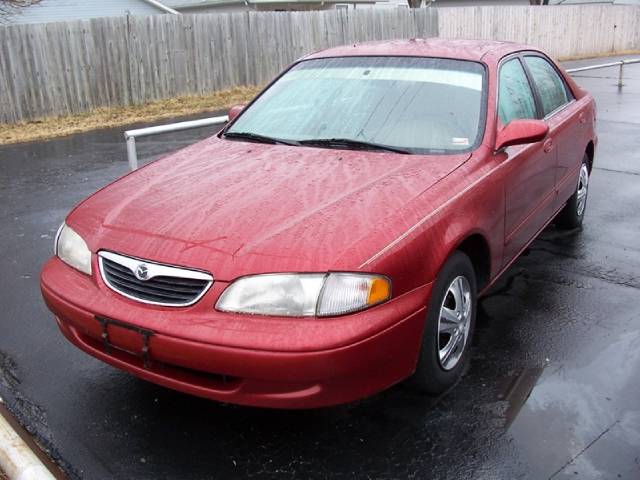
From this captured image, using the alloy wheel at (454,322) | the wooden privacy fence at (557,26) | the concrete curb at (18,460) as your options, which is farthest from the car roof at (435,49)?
the wooden privacy fence at (557,26)

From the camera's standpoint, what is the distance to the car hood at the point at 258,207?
2.73 m

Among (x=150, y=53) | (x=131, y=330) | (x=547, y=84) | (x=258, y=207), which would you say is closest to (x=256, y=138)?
(x=258, y=207)

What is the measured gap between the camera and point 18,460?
8.87ft

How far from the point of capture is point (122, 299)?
113 inches

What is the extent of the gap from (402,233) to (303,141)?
129 centimetres

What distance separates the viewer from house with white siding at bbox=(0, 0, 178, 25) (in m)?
21.8

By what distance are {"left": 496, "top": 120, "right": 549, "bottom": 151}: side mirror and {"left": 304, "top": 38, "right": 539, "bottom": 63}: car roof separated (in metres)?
0.65

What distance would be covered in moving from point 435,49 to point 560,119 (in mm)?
1199

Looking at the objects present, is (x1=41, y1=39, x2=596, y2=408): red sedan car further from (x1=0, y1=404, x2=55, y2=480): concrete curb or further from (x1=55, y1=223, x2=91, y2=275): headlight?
(x1=0, y1=404, x2=55, y2=480): concrete curb

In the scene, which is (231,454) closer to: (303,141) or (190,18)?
(303,141)

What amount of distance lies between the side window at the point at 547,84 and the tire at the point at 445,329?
198 cm

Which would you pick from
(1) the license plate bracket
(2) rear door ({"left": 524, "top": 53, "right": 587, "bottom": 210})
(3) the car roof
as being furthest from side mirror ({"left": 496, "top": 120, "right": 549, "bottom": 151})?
(1) the license plate bracket

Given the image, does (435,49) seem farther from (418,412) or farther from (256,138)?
(418,412)

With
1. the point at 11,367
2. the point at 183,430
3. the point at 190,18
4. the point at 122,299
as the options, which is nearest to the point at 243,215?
the point at 122,299
